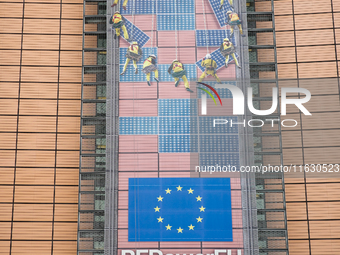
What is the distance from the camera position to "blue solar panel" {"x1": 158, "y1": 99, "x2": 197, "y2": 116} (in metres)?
12.9

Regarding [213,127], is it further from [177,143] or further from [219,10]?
[219,10]

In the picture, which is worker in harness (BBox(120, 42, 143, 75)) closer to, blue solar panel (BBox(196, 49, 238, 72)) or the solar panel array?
the solar panel array

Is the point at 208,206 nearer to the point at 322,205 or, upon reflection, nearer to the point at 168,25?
the point at 322,205

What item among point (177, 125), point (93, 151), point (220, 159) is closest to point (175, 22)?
point (177, 125)

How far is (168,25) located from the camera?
13.5 m

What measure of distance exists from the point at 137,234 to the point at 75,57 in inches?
298

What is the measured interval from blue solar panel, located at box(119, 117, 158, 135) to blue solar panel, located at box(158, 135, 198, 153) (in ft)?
1.49

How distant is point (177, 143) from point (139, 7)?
18.5 ft

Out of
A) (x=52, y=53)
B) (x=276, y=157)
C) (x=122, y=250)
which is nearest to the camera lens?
(x=122, y=250)

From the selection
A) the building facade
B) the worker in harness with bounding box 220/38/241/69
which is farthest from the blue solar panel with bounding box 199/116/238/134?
the worker in harness with bounding box 220/38/241/69

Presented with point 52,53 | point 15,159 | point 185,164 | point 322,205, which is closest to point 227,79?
point 185,164

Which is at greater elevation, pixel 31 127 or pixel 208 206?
pixel 31 127

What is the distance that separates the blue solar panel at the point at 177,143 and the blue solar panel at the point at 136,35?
3.83 meters

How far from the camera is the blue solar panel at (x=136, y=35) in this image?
1336 centimetres
